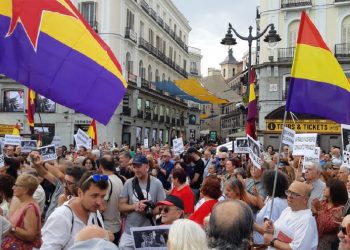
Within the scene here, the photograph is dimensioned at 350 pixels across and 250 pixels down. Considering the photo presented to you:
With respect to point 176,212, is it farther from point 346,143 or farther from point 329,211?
point 346,143

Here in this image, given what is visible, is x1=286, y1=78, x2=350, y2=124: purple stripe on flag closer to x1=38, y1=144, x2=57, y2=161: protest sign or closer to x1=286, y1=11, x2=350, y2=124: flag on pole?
x1=286, y1=11, x2=350, y2=124: flag on pole

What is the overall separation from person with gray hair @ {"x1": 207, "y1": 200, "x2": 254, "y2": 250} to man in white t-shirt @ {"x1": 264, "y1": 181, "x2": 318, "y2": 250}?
170 centimetres

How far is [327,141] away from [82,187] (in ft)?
90.0

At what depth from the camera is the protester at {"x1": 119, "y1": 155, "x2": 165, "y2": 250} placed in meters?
5.67

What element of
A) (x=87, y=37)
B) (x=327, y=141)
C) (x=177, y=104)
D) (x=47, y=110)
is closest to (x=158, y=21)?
(x=177, y=104)

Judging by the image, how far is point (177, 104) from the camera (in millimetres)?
52469

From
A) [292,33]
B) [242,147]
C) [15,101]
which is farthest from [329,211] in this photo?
[15,101]

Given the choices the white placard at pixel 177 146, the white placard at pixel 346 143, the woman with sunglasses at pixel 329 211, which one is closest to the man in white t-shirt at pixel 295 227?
the woman with sunglasses at pixel 329 211

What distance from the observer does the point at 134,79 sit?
127 ft

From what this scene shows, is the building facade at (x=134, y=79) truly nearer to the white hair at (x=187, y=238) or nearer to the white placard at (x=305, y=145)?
the white placard at (x=305, y=145)

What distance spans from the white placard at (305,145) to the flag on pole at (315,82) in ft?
8.99

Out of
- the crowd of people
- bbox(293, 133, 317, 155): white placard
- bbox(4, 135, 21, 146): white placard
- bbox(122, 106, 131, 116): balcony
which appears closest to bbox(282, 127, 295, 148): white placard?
bbox(293, 133, 317, 155): white placard

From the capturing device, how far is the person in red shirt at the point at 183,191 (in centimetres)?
646

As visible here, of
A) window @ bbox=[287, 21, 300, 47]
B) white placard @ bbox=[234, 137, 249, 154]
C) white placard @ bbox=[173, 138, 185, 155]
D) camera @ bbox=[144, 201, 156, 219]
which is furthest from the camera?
window @ bbox=[287, 21, 300, 47]
